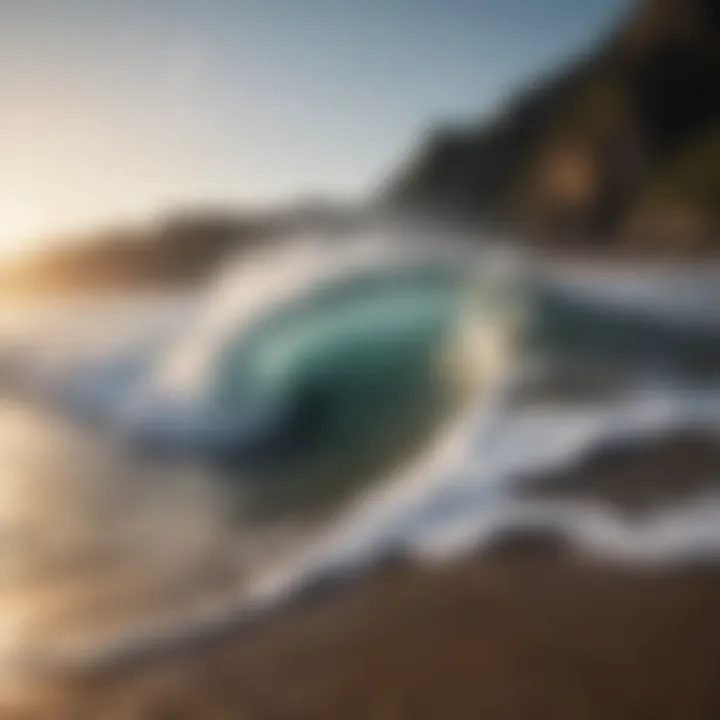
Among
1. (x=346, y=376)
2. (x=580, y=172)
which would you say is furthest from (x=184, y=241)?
(x=580, y=172)

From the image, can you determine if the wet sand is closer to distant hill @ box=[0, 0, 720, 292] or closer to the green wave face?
the green wave face

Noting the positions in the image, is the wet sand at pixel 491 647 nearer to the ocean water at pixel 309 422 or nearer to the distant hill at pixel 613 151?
the ocean water at pixel 309 422

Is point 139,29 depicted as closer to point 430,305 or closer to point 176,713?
point 430,305

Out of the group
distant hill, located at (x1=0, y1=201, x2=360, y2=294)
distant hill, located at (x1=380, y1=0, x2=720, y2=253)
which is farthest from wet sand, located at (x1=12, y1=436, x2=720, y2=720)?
distant hill, located at (x1=0, y1=201, x2=360, y2=294)

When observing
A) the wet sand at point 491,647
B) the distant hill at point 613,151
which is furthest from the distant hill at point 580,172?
the wet sand at point 491,647

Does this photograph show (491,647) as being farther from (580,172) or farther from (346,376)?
(580,172)

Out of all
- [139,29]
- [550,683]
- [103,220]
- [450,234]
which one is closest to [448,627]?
[550,683]
